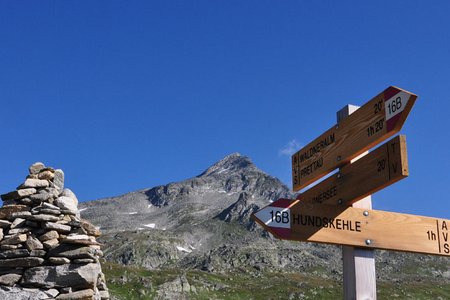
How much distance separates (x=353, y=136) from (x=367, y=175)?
66cm

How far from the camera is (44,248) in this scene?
41.9ft

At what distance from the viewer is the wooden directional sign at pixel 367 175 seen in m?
6.73

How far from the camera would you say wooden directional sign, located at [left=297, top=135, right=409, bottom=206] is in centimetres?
673

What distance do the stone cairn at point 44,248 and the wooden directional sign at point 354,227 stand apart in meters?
7.10

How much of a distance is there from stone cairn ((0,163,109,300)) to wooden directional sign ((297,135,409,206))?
6869mm

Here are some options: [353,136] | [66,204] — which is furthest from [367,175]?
[66,204]

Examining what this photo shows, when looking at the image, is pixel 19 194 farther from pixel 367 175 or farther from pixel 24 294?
pixel 367 175

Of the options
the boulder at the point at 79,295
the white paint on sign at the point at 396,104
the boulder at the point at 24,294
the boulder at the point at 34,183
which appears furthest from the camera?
the boulder at the point at 34,183

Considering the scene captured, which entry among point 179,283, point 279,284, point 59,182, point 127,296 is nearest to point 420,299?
point 279,284

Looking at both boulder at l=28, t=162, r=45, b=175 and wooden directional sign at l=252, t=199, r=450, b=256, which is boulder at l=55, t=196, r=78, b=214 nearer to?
boulder at l=28, t=162, r=45, b=175

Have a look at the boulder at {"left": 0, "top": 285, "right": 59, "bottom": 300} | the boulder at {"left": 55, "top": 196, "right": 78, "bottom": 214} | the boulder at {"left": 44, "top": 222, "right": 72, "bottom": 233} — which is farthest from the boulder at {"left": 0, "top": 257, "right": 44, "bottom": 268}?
the boulder at {"left": 55, "top": 196, "right": 78, "bottom": 214}

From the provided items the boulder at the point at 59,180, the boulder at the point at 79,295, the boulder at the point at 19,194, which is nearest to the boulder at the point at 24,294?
the boulder at the point at 79,295

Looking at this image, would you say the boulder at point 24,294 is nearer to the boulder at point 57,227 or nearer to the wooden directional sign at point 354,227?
the boulder at point 57,227

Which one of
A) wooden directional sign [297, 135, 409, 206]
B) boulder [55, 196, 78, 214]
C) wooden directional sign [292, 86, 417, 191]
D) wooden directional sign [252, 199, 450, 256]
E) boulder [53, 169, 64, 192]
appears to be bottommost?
wooden directional sign [252, 199, 450, 256]
